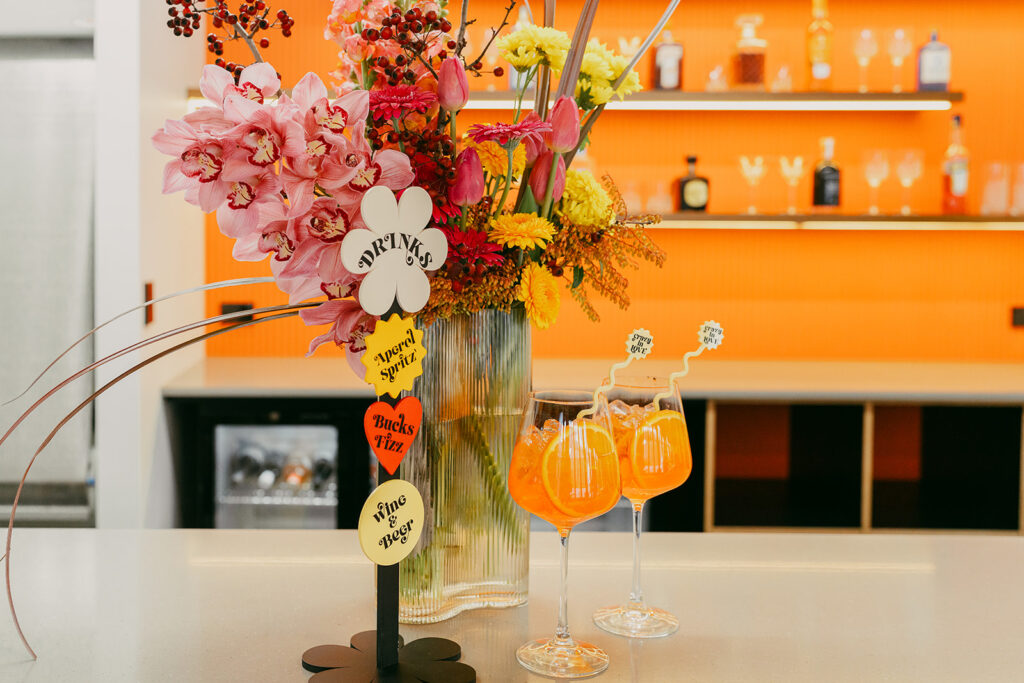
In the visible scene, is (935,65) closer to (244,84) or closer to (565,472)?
(565,472)

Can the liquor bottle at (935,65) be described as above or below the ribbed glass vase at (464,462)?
above

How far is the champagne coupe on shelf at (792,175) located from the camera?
332 centimetres

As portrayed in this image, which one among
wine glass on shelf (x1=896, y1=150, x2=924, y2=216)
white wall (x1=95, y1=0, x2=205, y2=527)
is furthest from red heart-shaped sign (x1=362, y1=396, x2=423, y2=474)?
wine glass on shelf (x1=896, y1=150, x2=924, y2=216)

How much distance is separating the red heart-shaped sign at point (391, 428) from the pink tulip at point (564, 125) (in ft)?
1.02

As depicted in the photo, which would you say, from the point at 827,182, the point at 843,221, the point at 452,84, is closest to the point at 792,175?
the point at 827,182

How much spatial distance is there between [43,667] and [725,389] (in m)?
2.14

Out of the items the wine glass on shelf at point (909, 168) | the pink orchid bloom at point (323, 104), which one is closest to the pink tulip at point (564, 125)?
the pink orchid bloom at point (323, 104)

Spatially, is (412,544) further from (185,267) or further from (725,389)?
(185,267)

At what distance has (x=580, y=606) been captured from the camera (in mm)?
1094

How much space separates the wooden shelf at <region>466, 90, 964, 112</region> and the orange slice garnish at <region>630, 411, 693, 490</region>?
2.29 m

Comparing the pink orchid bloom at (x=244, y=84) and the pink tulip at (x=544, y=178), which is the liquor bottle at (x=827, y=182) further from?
the pink orchid bloom at (x=244, y=84)

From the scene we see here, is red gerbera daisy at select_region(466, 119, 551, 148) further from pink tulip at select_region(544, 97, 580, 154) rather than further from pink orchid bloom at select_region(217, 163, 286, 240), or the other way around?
pink orchid bloom at select_region(217, 163, 286, 240)

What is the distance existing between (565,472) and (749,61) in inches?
107

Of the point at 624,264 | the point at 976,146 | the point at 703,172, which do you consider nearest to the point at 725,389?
the point at 703,172
